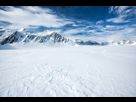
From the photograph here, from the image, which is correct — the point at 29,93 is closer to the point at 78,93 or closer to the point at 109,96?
the point at 78,93

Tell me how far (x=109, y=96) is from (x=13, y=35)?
10306cm

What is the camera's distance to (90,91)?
96.5 inches

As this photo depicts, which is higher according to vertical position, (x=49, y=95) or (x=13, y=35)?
(x=13, y=35)

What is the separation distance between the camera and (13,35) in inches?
2687

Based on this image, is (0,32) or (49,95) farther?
(0,32)

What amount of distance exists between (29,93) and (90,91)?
2893 mm
